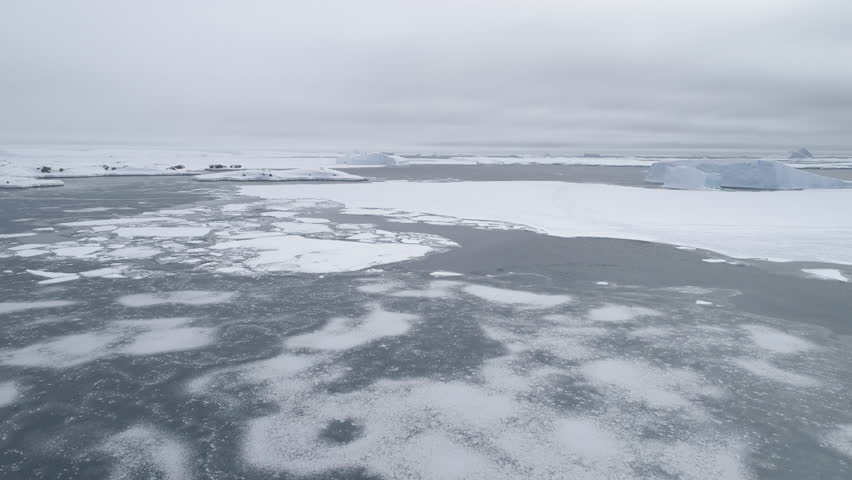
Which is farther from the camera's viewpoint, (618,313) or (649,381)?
(618,313)

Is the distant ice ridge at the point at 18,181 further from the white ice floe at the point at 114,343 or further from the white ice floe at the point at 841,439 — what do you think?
the white ice floe at the point at 841,439

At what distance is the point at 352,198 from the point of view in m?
15.7

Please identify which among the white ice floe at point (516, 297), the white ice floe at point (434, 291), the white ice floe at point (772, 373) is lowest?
the white ice floe at point (772, 373)

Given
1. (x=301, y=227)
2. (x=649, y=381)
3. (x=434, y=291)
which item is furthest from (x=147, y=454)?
(x=301, y=227)

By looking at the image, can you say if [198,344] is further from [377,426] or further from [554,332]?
[554,332]

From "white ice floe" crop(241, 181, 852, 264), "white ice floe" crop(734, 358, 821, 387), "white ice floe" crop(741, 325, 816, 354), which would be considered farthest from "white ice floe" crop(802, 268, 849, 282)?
"white ice floe" crop(734, 358, 821, 387)

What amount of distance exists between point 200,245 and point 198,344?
173 inches

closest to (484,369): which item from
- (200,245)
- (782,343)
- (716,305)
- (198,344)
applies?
(198,344)

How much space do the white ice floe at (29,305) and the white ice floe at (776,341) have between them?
6.27m

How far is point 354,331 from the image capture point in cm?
434

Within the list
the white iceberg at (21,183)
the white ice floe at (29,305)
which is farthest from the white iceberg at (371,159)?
the white ice floe at (29,305)

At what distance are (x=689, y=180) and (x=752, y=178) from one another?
3.51m

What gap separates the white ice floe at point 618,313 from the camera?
4762mm

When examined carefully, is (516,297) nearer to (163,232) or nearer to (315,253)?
(315,253)
